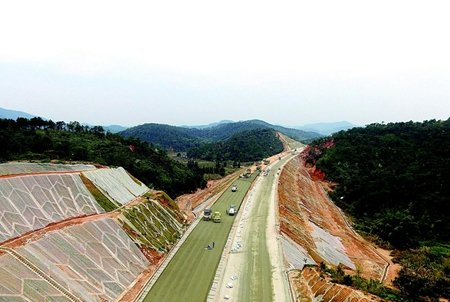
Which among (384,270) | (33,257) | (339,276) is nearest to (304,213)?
(384,270)

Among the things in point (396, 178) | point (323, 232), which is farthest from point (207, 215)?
point (396, 178)

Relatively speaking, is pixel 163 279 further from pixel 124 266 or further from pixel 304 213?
pixel 304 213

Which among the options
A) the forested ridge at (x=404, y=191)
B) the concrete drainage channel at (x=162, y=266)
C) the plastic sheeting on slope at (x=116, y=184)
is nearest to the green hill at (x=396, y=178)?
the forested ridge at (x=404, y=191)

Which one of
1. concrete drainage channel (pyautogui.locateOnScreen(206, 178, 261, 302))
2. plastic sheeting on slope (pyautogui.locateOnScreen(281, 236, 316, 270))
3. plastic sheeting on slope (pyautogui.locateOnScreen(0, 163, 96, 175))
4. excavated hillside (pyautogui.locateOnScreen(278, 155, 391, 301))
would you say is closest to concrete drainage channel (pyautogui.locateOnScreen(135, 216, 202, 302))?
concrete drainage channel (pyautogui.locateOnScreen(206, 178, 261, 302))

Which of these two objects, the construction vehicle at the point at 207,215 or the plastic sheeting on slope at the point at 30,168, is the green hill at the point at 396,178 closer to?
the construction vehicle at the point at 207,215

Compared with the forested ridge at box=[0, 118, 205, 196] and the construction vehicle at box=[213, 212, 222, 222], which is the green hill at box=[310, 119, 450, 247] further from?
the forested ridge at box=[0, 118, 205, 196]

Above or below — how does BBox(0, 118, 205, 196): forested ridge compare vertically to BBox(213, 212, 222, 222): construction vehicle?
above
